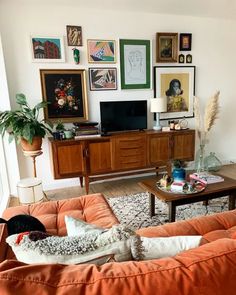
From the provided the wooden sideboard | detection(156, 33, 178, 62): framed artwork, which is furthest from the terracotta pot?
detection(156, 33, 178, 62): framed artwork

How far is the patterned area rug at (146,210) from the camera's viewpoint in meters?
2.50

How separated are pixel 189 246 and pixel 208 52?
3.95 metres

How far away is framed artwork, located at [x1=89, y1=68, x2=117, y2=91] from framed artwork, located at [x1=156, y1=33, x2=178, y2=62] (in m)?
0.79

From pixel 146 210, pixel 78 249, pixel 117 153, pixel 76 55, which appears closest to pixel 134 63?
pixel 76 55

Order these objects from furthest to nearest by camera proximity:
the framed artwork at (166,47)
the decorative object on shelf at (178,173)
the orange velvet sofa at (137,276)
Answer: the framed artwork at (166,47), the decorative object on shelf at (178,173), the orange velvet sofa at (137,276)

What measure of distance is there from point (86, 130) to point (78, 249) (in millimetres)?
2556

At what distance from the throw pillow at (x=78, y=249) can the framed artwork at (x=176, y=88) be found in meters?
3.32

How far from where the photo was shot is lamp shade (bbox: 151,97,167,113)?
360 centimetres

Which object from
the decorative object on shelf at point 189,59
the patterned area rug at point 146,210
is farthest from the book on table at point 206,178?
the decorative object on shelf at point 189,59

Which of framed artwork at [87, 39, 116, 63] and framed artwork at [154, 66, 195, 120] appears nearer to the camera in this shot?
framed artwork at [87, 39, 116, 63]

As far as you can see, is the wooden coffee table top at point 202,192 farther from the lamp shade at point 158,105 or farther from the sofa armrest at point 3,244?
the lamp shade at point 158,105

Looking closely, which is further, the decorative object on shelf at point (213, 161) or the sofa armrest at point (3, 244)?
the decorative object on shelf at point (213, 161)

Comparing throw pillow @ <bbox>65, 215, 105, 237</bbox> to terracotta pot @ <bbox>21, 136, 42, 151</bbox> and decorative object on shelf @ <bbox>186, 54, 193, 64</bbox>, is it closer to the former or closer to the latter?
terracotta pot @ <bbox>21, 136, 42, 151</bbox>

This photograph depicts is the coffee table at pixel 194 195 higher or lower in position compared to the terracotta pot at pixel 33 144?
lower
